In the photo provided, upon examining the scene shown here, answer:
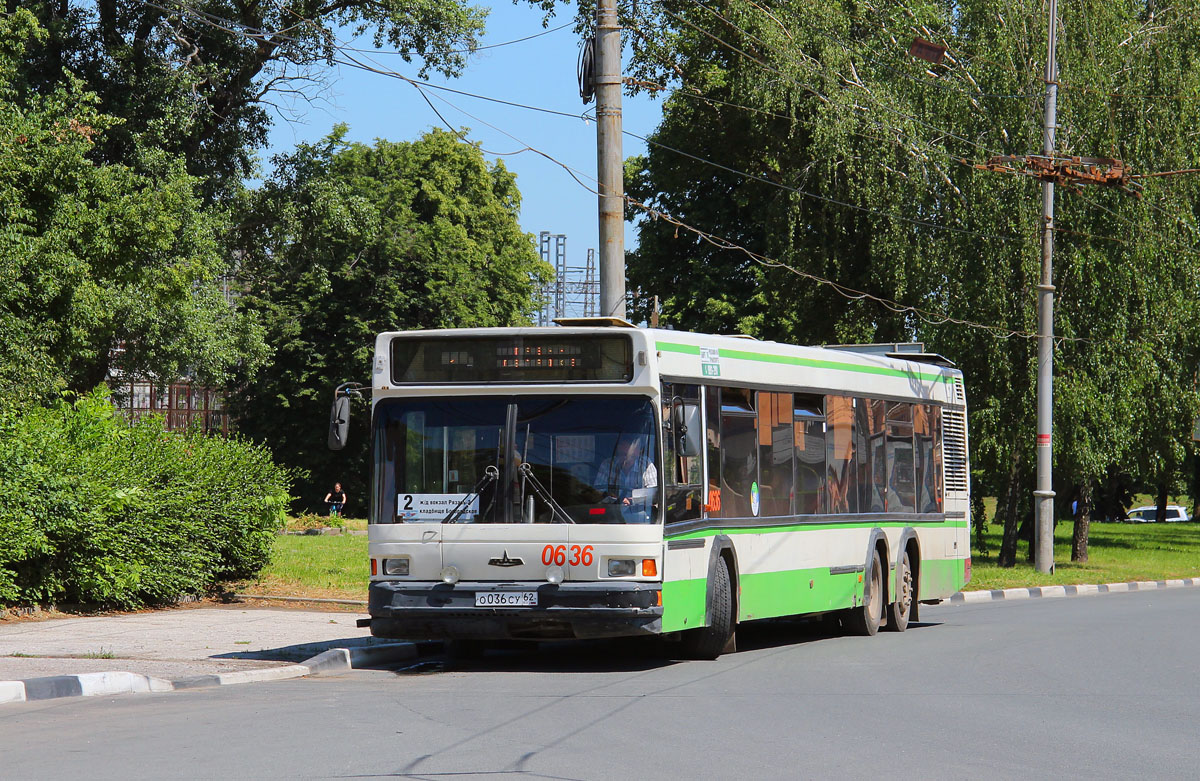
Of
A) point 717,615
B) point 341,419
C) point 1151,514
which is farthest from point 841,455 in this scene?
point 1151,514

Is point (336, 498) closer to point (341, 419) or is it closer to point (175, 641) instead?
point (175, 641)

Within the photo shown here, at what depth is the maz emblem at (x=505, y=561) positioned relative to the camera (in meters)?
12.3

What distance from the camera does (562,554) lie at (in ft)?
40.3

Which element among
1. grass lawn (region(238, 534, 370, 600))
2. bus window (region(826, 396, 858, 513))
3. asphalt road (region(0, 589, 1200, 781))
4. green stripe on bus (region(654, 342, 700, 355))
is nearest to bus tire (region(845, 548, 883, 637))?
bus window (region(826, 396, 858, 513))

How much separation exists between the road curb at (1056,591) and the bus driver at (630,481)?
12328 mm

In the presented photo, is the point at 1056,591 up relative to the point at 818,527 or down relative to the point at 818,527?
down

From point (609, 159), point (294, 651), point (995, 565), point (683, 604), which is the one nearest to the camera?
point (683, 604)

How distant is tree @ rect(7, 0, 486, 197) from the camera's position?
30906 millimetres

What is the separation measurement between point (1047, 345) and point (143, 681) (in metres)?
22.6

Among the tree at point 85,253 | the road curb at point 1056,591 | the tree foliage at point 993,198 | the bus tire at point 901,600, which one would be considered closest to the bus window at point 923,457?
the bus tire at point 901,600

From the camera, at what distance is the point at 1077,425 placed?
31906 millimetres

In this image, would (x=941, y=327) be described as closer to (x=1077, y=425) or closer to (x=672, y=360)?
(x=1077, y=425)

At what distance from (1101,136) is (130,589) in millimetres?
23203

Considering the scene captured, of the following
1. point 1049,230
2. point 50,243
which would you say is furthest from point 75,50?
point 1049,230
